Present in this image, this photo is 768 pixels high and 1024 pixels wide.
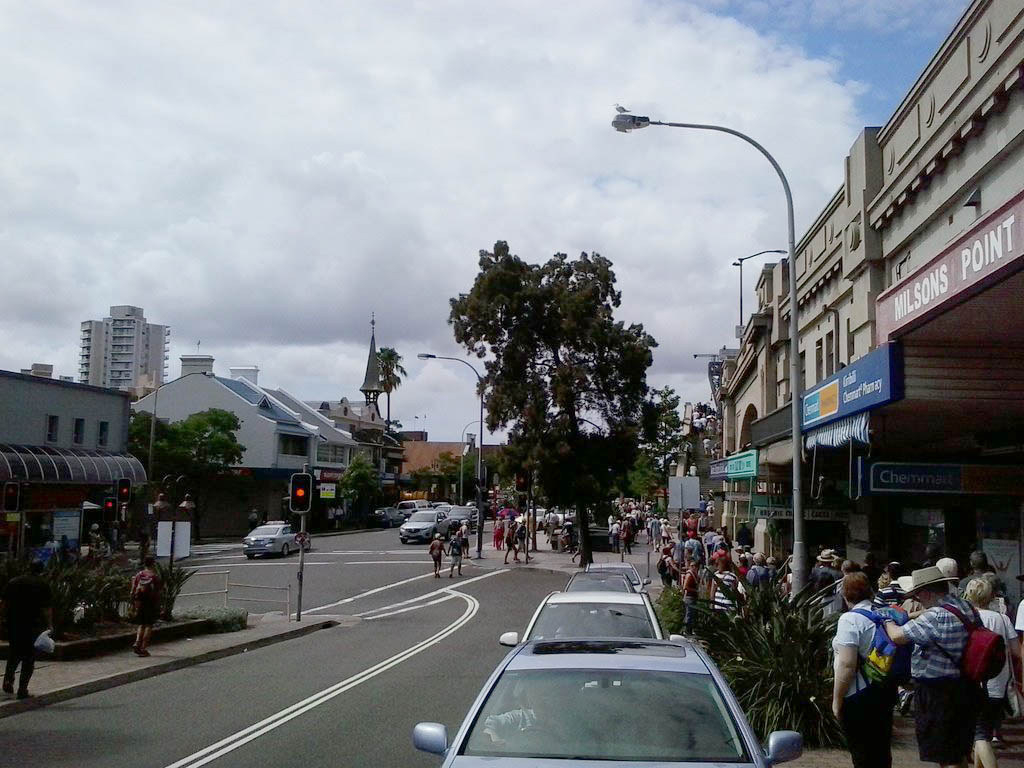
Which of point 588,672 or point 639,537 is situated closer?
point 588,672

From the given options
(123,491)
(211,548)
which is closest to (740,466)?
(123,491)

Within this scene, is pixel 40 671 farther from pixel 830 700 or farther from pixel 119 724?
pixel 830 700

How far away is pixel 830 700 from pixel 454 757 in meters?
5.58

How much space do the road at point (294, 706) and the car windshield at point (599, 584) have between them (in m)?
1.76

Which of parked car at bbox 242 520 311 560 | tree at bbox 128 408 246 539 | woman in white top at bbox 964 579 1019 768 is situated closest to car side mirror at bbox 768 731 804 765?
woman in white top at bbox 964 579 1019 768

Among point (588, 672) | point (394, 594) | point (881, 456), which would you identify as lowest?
point (394, 594)

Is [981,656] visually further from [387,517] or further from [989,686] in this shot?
[387,517]

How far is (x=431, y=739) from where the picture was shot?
5.29m

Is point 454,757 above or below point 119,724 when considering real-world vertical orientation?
above

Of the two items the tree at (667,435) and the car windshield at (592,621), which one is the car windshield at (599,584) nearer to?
the car windshield at (592,621)

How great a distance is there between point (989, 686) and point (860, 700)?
192cm

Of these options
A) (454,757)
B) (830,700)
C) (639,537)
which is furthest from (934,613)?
(639,537)

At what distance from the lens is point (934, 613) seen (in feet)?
22.6

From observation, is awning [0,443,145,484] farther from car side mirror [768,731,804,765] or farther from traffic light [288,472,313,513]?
car side mirror [768,731,804,765]
